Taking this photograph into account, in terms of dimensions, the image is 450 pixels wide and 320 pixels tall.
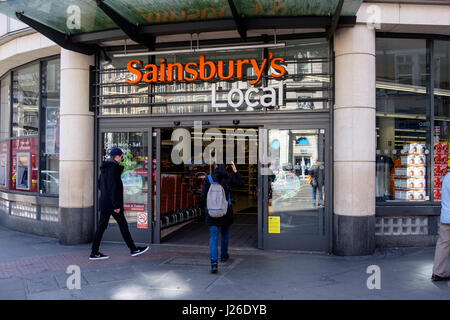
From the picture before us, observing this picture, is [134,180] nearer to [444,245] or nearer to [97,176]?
[97,176]

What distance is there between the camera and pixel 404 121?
7.76 m

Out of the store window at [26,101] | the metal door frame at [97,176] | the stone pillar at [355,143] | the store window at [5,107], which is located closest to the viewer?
the stone pillar at [355,143]

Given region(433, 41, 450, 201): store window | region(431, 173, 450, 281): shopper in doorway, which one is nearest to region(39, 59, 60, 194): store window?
region(431, 173, 450, 281): shopper in doorway

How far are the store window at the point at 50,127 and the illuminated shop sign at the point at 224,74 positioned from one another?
7.36ft

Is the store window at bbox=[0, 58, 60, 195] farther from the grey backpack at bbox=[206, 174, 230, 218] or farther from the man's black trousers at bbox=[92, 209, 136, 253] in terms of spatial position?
the grey backpack at bbox=[206, 174, 230, 218]

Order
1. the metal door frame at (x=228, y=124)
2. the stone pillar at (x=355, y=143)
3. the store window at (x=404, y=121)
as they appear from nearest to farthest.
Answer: the stone pillar at (x=355, y=143)
the metal door frame at (x=228, y=124)
the store window at (x=404, y=121)

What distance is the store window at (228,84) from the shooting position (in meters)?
7.43

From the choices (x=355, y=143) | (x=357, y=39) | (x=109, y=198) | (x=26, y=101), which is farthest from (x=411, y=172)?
(x=26, y=101)

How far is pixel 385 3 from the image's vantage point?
23.1ft

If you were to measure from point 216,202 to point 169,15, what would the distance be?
11.1 feet

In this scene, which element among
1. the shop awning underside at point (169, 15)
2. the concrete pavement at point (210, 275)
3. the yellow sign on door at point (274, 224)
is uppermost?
the shop awning underside at point (169, 15)

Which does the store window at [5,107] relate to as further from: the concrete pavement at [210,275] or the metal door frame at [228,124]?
the concrete pavement at [210,275]

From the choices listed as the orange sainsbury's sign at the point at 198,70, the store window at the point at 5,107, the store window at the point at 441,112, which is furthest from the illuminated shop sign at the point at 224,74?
the store window at the point at 5,107

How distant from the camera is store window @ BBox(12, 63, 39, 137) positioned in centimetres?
973
